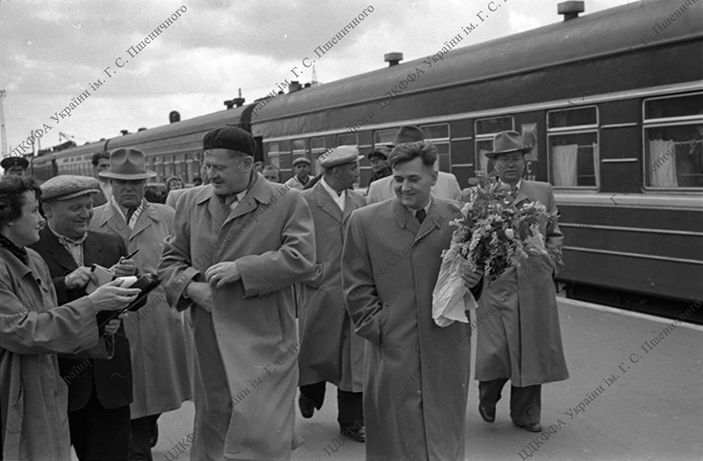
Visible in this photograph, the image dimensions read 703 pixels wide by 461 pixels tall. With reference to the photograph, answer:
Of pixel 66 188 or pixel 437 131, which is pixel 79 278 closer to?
pixel 66 188

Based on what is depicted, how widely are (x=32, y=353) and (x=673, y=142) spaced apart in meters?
7.50

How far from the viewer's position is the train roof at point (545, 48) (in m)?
9.13

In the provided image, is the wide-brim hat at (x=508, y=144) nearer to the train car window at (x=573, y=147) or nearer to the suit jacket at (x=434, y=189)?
the suit jacket at (x=434, y=189)

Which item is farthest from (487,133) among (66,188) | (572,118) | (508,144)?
(66,188)

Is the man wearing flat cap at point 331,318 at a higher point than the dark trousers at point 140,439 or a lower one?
higher

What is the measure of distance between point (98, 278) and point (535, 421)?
3.32 metres

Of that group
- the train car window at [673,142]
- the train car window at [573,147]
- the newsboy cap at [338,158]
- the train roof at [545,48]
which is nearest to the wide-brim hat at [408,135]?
the newsboy cap at [338,158]

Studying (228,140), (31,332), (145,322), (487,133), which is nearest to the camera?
(31,332)

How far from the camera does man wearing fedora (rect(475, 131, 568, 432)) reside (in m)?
5.76

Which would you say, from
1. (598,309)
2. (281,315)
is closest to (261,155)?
(598,309)

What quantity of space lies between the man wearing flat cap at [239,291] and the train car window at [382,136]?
940 cm

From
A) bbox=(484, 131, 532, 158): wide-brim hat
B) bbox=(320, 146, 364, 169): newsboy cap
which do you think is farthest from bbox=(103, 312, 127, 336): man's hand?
bbox=(484, 131, 532, 158): wide-brim hat

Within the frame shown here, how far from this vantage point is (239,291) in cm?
425

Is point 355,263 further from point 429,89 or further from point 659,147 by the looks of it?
point 429,89
